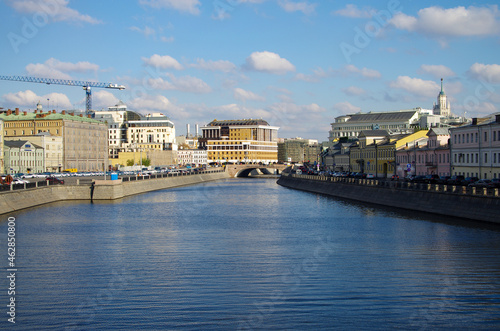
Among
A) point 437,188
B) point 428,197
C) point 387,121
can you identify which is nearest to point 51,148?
point 428,197

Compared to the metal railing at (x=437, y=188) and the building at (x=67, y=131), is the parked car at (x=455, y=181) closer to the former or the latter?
the metal railing at (x=437, y=188)

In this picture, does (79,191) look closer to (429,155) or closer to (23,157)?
(429,155)

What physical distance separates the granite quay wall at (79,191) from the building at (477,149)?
43214 millimetres

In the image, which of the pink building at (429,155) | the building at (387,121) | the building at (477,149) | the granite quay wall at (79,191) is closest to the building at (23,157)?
the granite quay wall at (79,191)

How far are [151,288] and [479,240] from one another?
21.1 m

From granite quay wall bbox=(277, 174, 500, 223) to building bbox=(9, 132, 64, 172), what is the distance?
70.9m

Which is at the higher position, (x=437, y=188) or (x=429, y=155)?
(x=429, y=155)

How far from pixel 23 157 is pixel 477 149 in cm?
8854

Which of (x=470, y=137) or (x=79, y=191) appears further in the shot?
(x=79, y=191)

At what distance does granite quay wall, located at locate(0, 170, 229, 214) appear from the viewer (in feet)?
180

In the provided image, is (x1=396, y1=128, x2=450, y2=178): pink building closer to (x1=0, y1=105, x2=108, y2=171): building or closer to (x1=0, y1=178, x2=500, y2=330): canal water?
(x1=0, y1=178, x2=500, y2=330): canal water

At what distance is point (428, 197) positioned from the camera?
5050 centimetres

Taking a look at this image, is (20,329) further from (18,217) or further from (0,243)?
(18,217)

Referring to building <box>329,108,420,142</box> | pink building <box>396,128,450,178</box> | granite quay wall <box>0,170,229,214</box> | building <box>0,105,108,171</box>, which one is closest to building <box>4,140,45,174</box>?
building <box>0,105,108,171</box>
